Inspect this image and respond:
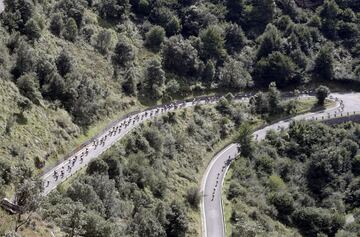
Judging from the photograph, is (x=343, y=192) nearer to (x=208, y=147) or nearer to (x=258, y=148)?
(x=258, y=148)

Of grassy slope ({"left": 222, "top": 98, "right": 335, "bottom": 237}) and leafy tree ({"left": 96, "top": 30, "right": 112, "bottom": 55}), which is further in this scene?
leafy tree ({"left": 96, "top": 30, "right": 112, "bottom": 55})

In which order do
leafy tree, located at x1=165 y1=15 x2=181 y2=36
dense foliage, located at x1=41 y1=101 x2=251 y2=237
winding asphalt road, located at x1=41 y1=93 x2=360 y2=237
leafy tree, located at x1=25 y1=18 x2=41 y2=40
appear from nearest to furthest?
1. dense foliage, located at x1=41 y1=101 x2=251 y2=237
2. winding asphalt road, located at x1=41 y1=93 x2=360 y2=237
3. leafy tree, located at x1=25 y1=18 x2=41 y2=40
4. leafy tree, located at x1=165 y1=15 x2=181 y2=36

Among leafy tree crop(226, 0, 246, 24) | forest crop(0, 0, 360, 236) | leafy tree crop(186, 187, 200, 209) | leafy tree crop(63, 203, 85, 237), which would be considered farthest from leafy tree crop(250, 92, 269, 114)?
leafy tree crop(63, 203, 85, 237)

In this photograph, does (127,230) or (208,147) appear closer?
(127,230)

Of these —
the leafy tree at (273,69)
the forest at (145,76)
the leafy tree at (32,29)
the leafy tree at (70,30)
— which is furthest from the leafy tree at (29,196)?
the leafy tree at (273,69)

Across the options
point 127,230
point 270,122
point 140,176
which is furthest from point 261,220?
point 270,122

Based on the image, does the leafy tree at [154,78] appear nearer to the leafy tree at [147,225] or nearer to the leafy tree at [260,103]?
the leafy tree at [260,103]

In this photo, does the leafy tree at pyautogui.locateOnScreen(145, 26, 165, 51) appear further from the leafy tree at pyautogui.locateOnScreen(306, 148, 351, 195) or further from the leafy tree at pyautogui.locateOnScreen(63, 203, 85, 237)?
the leafy tree at pyautogui.locateOnScreen(63, 203, 85, 237)
